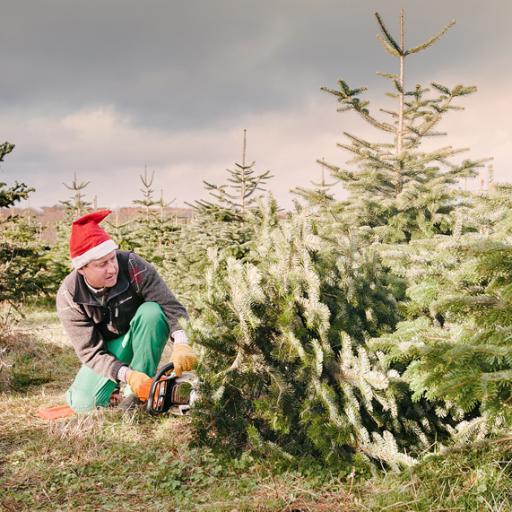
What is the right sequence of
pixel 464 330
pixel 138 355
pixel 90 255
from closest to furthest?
pixel 464 330
pixel 90 255
pixel 138 355

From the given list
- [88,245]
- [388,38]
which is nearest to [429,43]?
[388,38]

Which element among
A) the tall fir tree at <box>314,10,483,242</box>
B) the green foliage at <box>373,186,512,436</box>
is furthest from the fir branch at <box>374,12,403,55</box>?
the green foliage at <box>373,186,512,436</box>

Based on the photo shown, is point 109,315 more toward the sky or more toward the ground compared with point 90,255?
more toward the ground

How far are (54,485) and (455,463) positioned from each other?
2069 mm

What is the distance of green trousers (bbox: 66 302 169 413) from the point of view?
3912 mm

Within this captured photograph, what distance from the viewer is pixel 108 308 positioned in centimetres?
401

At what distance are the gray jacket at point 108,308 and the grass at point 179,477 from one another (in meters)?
0.49

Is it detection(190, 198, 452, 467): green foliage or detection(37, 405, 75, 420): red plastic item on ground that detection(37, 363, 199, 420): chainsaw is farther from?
detection(37, 405, 75, 420): red plastic item on ground

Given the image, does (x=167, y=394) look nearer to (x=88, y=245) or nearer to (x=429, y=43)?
(x=88, y=245)

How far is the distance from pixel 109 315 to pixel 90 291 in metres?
0.28

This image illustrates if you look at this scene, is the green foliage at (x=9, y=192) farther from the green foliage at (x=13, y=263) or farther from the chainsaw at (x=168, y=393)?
the chainsaw at (x=168, y=393)

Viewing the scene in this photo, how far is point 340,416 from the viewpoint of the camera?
2648mm

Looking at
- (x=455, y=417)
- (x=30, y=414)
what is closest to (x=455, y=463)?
(x=455, y=417)

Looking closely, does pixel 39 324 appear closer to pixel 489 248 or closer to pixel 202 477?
pixel 202 477
